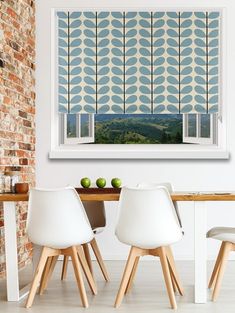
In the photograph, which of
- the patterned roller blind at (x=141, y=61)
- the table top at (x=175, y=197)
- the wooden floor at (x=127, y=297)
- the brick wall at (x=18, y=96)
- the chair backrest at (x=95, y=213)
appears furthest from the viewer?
the patterned roller blind at (x=141, y=61)

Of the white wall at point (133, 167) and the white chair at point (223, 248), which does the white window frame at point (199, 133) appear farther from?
the white chair at point (223, 248)

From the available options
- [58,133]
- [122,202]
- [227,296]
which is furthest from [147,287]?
[58,133]

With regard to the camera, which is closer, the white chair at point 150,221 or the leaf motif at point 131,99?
the white chair at point 150,221

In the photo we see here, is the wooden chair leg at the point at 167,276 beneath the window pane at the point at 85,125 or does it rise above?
beneath

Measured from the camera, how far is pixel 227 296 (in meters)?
4.94

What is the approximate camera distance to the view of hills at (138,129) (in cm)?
731

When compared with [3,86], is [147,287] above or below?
below

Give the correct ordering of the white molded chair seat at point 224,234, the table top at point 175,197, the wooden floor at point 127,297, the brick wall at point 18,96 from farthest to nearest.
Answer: the brick wall at point 18,96 < the white molded chair seat at point 224,234 < the table top at point 175,197 < the wooden floor at point 127,297

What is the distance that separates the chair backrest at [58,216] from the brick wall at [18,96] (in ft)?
3.61

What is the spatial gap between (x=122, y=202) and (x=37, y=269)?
29.9 inches

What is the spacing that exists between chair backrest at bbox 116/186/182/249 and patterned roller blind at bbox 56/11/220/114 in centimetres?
261

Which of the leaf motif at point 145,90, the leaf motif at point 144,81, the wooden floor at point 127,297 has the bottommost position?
the wooden floor at point 127,297

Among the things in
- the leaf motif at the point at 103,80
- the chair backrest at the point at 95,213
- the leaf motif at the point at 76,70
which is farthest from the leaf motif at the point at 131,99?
the chair backrest at the point at 95,213

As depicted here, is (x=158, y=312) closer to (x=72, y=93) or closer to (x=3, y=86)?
(x=3, y=86)
